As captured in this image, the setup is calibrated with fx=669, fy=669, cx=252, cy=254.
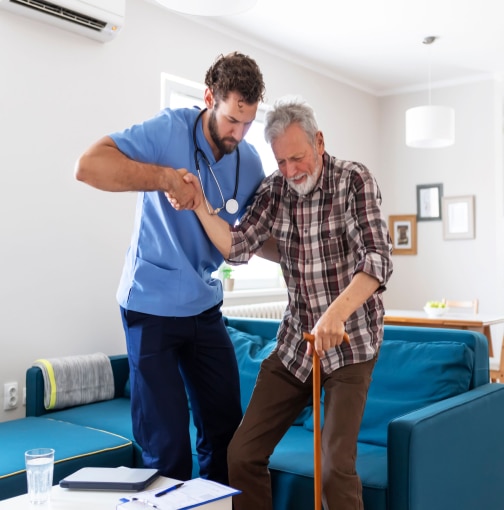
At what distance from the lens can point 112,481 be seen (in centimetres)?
Result: 175

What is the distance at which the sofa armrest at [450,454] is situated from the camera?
6.45ft

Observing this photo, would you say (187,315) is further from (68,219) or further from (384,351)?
(68,219)

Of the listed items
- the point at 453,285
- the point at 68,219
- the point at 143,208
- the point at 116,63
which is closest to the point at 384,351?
the point at 143,208

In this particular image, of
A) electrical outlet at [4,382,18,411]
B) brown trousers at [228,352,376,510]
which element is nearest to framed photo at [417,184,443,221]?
electrical outlet at [4,382,18,411]

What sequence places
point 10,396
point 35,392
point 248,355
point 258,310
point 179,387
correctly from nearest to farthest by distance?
point 179,387
point 248,355
point 35,392
point 10,396
point 258,310

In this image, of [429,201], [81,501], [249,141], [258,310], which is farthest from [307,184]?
[429,201]

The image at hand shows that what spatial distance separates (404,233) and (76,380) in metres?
4.39

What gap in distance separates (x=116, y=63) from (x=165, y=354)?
262 centimetres

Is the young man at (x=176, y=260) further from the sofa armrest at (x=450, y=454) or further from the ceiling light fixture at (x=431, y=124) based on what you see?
the ceiling light fixture at (x=431, y=124)

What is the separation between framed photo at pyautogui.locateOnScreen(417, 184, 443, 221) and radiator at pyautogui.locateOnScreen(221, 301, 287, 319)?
6.76ft

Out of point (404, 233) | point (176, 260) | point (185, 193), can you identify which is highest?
point (404, 233)

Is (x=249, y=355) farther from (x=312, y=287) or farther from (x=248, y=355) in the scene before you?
(x=312, y=287)

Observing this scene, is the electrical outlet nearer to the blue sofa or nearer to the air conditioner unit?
the blue sofa

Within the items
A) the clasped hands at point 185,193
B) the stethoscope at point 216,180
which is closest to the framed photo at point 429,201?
the stethoscope at point 216,180
